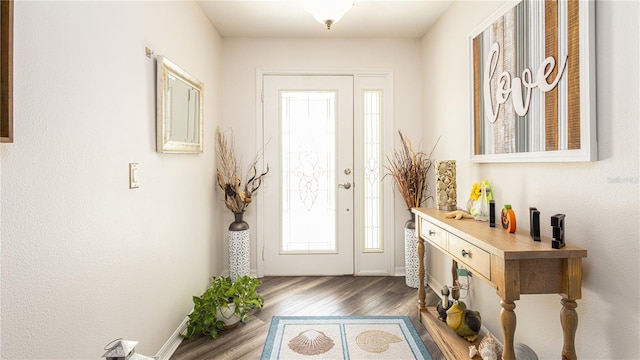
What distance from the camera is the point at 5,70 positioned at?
0.99 m

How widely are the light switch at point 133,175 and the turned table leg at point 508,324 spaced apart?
186 cm

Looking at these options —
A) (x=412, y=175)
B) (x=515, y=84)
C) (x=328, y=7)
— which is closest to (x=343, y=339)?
(x=412, y=175)

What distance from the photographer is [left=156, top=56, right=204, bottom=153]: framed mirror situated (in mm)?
2082

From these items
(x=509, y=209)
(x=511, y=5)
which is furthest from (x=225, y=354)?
(x=511, y=5)

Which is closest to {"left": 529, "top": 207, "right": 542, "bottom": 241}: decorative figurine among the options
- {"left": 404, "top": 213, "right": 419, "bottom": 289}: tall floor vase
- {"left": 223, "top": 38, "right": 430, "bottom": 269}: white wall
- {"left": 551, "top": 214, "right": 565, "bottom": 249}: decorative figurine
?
{"left": 551, "top": 214, "right": 565, "bottom": 249}: decorative figurine

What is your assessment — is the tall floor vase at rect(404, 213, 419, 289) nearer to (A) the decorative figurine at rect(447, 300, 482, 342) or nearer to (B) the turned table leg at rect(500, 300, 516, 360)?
(A) the decorative figurine at rect(447, 300, 482, 342)

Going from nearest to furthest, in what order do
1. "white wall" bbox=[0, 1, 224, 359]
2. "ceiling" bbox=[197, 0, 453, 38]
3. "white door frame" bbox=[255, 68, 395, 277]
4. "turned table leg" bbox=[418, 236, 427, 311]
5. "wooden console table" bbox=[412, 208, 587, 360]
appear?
"white wall" bbox=[0, 1, 224, 359] < "wooden console table" bbox=[412, 208, 587, 360] < "turned table leg" bbox=[418, 236, 427, 311] < "ceiling" bbox=[197, 0, 453, 38] < "white door frame" bbox=[255, 68, 395, 277]

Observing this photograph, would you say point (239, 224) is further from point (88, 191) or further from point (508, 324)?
point (508, 324)

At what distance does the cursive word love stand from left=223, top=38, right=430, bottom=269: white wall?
4.81ft

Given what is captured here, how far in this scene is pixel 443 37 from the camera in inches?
121

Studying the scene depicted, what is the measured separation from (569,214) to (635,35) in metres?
0.76

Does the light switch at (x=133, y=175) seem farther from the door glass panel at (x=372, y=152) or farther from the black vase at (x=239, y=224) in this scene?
the door glass panel at (x=372, y=152)

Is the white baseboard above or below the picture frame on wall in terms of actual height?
below

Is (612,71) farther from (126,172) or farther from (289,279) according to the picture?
(289,279)
